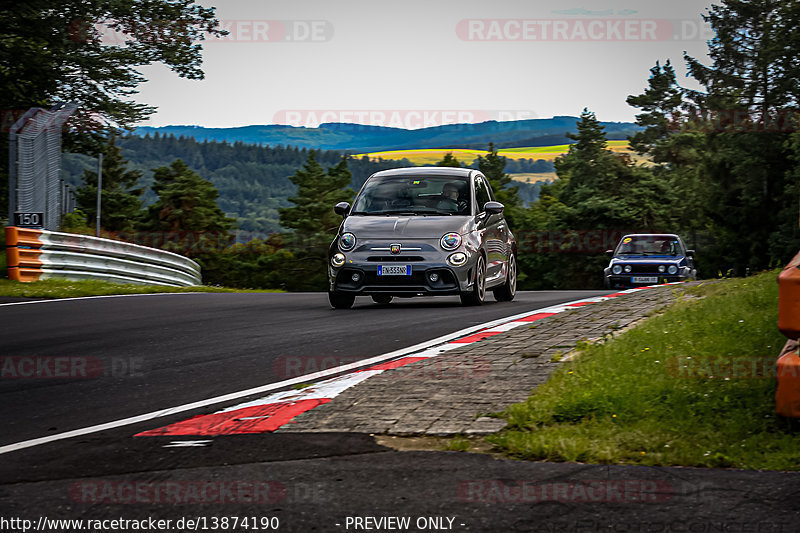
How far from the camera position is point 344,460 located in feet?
16.0

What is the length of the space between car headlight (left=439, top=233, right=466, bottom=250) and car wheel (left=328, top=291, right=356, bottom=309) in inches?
56.5

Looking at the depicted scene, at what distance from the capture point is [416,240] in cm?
1282

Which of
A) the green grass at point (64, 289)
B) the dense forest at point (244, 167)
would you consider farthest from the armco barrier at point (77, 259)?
the dense forest at point (244, 167)

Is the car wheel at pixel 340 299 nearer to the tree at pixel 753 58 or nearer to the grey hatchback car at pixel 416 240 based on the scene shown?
the grey hatchback car at pixel 416 240

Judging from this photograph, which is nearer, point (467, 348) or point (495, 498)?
point (495, 498)

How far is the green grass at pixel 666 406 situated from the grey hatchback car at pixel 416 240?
5.28 metres

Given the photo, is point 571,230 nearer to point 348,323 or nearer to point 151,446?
point 348,323

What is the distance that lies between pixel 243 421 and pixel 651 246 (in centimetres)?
1837

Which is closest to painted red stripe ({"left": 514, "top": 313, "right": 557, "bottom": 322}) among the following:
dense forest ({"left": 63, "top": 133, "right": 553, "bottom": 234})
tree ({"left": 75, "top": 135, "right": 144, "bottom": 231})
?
tree ({"left": 75, "top": 135, "right": 144, "bottom": 231})

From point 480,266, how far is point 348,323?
2.88 m

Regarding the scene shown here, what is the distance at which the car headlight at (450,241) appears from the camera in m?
12.8

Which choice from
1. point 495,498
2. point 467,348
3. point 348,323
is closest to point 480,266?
point 348,323

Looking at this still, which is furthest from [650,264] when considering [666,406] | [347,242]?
[666,406]

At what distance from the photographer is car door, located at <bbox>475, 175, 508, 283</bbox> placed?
543 inches
